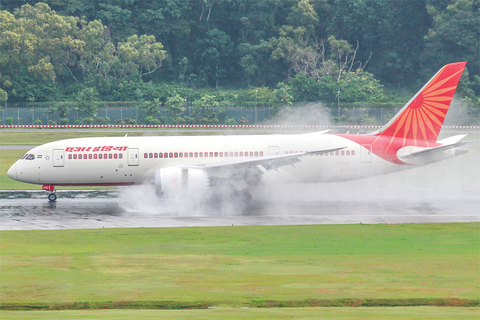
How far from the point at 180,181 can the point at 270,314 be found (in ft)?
58.3

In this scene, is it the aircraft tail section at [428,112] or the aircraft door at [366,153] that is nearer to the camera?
the aircraft door at [366,153]

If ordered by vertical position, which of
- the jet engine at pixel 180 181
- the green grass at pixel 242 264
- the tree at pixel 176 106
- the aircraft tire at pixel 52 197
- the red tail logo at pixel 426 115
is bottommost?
the green grass at pixel 242 264

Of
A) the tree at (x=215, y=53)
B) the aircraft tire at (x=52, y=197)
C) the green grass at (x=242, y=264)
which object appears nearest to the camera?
the green grass at (x=242, y=264)

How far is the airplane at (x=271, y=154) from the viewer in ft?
109

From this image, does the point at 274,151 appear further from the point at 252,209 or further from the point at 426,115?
the point at 426,115

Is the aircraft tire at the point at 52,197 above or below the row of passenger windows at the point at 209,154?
below

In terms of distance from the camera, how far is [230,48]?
4796 inches

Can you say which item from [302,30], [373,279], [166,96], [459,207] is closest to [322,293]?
[373,279]

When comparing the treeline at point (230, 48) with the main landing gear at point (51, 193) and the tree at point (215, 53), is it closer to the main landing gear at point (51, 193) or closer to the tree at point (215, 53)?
the tree at point (215, 53)

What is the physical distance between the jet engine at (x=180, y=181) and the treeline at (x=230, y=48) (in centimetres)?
7175

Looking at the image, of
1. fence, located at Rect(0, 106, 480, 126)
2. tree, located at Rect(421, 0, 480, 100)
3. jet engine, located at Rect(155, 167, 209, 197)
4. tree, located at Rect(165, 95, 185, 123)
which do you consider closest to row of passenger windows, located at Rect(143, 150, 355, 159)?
jet engine, located at Rect(155, 167, 209, 197)

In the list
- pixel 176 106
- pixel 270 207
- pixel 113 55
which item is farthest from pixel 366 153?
A: pixel 113 55

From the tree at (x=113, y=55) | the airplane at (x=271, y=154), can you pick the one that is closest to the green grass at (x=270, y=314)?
the airplane at (x=271, y=154)

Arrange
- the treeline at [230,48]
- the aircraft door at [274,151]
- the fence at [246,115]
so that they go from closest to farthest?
the aircraft door at [274,151], the fence at [246,115], the treeline at [230,48]
